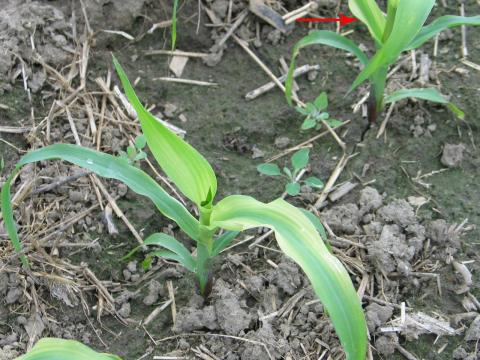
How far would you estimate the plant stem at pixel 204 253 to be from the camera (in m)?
1.28

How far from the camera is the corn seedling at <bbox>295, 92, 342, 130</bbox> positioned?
1765mm

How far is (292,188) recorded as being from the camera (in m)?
1.60

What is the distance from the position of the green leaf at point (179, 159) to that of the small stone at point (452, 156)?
789mm

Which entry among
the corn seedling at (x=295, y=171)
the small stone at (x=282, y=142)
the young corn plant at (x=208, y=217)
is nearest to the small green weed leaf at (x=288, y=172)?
the corn seedling at (x=295, y=171)

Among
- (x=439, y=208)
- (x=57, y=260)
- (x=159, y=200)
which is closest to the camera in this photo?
(x=159, y=200)

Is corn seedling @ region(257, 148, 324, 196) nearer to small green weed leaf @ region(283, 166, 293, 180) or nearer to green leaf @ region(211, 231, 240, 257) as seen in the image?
small green weed leaf @ region(283, 166, 293, 180)

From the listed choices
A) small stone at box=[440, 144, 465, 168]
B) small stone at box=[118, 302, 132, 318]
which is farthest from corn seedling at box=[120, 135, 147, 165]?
small stone at box=[440, 144, 465, 168]

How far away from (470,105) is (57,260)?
1.27 m

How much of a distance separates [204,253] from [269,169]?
1.16 ft

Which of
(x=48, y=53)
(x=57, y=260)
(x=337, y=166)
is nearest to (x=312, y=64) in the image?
(x=337, y=166)

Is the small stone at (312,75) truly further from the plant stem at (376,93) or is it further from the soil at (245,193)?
the plant stem at (376,93)

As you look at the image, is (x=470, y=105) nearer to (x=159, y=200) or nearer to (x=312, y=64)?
(x=312, y=64)

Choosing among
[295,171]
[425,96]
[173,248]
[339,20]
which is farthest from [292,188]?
[339,20]

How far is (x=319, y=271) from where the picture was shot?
1083 millimetres
